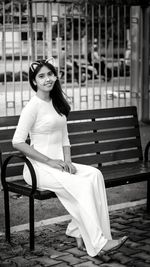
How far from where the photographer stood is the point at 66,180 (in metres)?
5.53

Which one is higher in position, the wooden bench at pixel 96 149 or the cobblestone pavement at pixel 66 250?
the wooden bench at pixel 96 149

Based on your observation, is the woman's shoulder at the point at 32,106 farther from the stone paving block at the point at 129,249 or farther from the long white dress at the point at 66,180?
the stone paving block at the point at 129,249

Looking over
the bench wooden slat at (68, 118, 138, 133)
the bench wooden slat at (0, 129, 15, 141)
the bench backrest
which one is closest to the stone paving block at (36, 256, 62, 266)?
the bench backrest

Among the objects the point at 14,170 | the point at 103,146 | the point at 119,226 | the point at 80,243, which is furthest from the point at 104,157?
the point at 80,243

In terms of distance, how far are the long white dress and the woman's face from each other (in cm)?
12

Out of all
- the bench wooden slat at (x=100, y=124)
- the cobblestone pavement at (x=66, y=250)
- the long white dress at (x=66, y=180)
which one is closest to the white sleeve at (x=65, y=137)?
the long white dress at (x=66, y=180)

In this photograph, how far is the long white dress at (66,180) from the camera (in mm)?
5316

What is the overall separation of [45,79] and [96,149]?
3.96 ft

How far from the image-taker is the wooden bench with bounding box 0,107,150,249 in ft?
19.2

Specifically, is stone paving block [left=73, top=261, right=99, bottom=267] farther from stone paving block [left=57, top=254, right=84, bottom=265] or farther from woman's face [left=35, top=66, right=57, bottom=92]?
woman's face [left=35, top=66, right=57, bottom=92]

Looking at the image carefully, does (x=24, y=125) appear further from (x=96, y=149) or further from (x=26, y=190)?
(x=96, y=149)

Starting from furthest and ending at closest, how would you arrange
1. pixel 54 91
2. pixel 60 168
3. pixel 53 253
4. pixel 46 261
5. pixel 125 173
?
pixel 125 173 → pixel 54 91 → pixel 60 168 → pixel 53 253 → pixel 46 261

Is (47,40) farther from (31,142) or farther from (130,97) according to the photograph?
(31,142)

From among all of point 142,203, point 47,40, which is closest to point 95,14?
point 47,40
